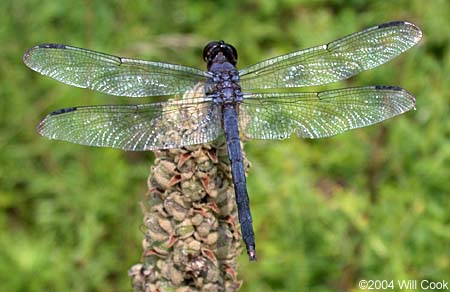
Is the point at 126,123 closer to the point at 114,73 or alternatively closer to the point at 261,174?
the point at 114,73

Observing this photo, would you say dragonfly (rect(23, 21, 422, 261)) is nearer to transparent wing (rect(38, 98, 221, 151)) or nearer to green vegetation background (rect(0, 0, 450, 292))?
transparent wing (rect(38, 98, 221, 151))

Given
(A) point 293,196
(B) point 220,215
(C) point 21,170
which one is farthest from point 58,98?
(B) point 220,215

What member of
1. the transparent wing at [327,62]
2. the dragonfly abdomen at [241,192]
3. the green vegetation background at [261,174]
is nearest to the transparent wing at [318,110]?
the transparent wing at [327,62]

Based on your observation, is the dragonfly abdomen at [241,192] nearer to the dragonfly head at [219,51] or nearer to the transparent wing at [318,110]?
the transparent wing at [318,110]

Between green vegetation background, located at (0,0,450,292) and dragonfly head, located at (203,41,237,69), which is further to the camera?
Result: green vegetation background, located at (0,0,450,292)

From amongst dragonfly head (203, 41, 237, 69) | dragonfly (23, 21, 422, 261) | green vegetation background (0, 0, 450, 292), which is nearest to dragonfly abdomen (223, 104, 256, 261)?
dragonfly (23, 21, 422, 261)

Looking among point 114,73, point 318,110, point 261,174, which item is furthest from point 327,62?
point 261,174
